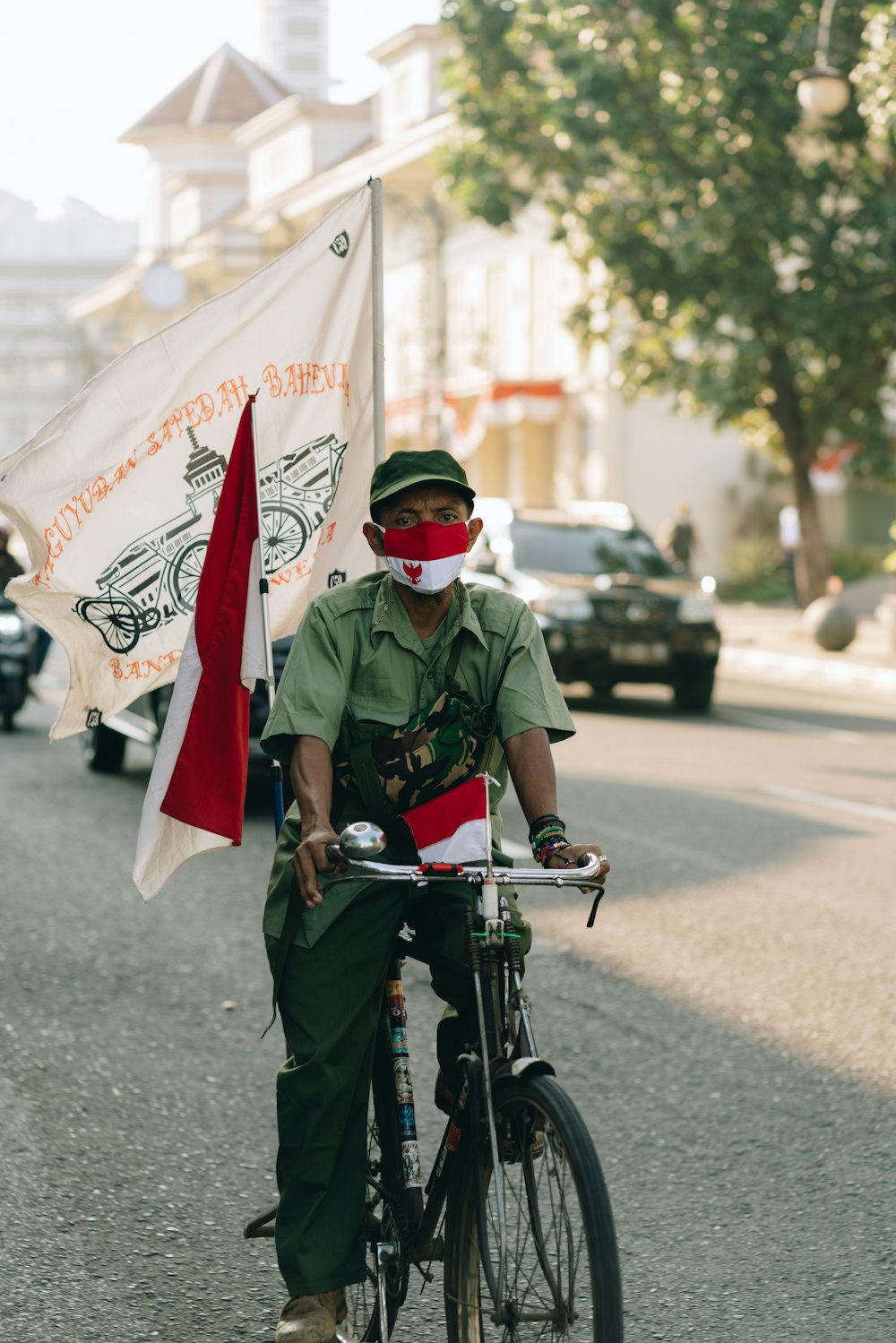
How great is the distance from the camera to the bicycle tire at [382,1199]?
3627 millimetres

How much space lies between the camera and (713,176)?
2411cm

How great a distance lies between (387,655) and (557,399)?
39.5 meters

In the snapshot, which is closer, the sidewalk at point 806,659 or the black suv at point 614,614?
the black suv at point 614,614

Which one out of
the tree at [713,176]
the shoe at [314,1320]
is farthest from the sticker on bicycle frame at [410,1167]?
the tree at [713,176]

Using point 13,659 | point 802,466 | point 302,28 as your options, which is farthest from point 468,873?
point 302,28

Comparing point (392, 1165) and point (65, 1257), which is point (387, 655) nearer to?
point (392, 1165)

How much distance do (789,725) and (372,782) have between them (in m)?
13.7

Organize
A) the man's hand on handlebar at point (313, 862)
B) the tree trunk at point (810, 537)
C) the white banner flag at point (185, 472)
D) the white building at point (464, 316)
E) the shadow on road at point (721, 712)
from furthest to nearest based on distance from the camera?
the white building at point (464, 316)
the tree trunk at point (810, 537)
the shadow on road at point (721, 712)
the white banner flag at point (185, 472)
the man's hand on handlebar at point (313, 862)

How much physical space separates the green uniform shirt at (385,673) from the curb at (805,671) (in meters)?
17.1

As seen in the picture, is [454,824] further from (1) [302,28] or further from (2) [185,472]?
(1) [302,28]

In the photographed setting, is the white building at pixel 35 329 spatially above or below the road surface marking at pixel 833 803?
above

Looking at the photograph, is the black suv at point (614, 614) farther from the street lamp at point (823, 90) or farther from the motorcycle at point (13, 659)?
the street lamp at point (823, 90)

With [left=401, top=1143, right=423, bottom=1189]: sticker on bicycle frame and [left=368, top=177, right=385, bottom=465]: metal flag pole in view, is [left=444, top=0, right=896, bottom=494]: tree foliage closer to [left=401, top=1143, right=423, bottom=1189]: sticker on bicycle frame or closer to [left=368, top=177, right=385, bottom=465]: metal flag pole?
[left=368, top=177, right=385, bottom=465]: metal flag pole

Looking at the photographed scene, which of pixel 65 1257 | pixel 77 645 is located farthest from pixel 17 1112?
pixel 77 645
